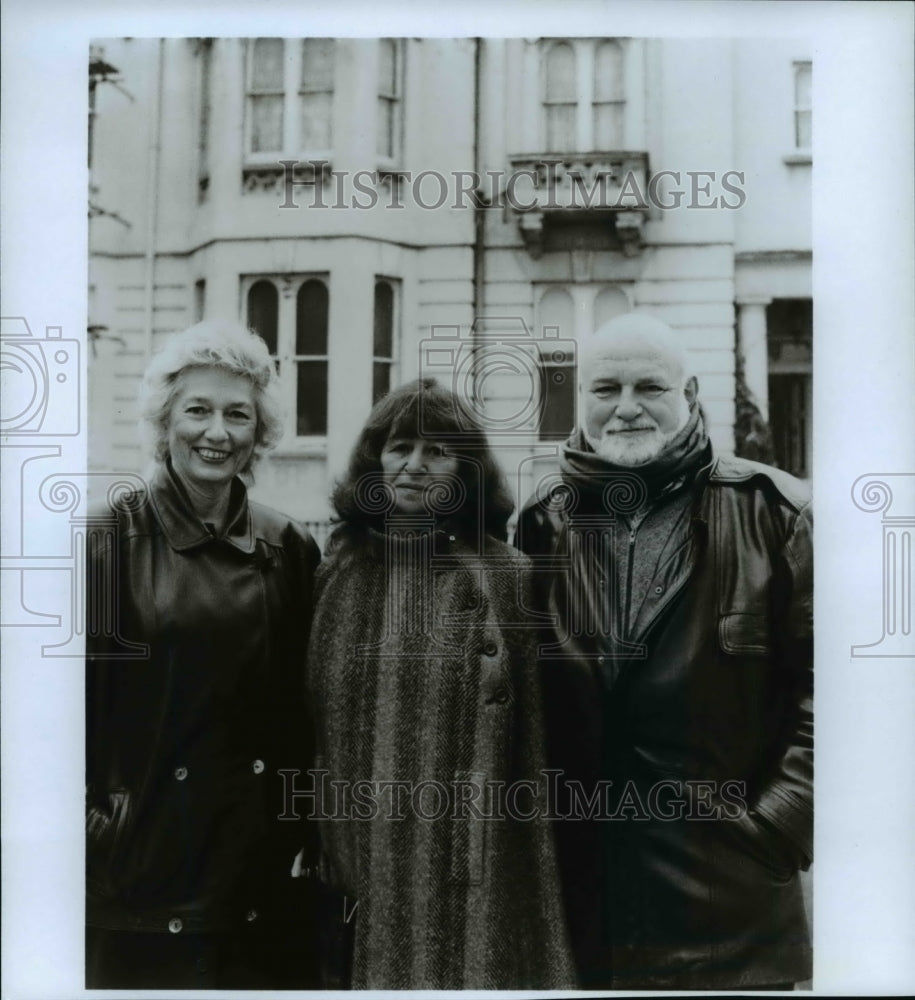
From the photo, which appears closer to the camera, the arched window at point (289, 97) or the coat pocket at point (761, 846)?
the coat pocket at point (761, 846)

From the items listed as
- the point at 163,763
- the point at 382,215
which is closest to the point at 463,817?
the point at 163,763

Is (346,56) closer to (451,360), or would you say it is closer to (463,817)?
(451,360)

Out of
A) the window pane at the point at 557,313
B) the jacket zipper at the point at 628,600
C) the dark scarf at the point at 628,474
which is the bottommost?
the jacket zipper at the point at 628,600

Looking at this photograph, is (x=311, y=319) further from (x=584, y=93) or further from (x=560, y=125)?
(x=584, y=93)

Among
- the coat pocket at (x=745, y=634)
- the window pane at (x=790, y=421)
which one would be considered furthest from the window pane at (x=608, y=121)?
the coat pocket at (x=745, y=634)

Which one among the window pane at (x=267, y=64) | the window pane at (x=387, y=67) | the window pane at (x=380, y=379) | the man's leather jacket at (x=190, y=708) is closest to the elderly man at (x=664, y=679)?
the window pane at (x=380, y=379)

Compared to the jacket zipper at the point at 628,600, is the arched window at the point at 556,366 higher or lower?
higher

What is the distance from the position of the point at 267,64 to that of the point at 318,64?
197mm

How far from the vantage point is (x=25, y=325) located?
392 centimetres

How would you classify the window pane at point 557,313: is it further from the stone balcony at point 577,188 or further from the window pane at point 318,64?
the window pane at point 318,64

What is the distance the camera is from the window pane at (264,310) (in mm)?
3889

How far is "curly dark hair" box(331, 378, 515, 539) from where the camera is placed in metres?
3.83

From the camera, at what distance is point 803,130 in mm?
3941

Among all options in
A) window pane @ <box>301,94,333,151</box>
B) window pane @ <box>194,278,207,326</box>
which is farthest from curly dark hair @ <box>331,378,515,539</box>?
window pane @ <box>301,94,333,151</box>
